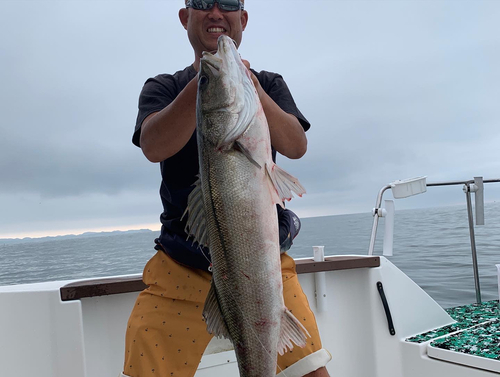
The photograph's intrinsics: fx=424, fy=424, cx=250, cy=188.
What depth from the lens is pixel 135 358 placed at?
237 cm

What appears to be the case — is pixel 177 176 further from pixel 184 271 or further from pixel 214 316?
pixel 214 316

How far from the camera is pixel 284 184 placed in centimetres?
182

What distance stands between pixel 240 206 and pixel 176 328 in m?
1.10

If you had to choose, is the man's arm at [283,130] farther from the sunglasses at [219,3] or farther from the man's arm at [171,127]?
the sunglasses at [219,3]

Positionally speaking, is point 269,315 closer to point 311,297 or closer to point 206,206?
point 206,206

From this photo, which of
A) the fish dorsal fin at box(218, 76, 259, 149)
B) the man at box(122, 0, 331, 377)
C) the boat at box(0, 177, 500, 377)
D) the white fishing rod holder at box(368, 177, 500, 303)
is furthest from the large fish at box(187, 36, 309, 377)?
the white fishing rod holder at box(368, 177, 500, 303)

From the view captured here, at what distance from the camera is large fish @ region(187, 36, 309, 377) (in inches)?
66.8

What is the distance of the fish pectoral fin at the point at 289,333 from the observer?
189cm

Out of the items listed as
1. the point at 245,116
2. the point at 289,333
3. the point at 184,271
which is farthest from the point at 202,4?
the point at 289,333

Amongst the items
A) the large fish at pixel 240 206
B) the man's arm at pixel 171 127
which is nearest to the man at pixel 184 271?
the man's arm at pixel 171 127

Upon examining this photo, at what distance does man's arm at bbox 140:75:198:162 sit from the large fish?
0.15 m

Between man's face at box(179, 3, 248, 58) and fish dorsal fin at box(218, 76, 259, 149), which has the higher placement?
man's face at box(179, 3, 248, 58)

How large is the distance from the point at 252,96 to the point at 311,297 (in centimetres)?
284

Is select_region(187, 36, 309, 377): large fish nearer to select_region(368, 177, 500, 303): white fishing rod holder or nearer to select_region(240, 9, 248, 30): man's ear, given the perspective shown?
select_region(240, 9, 248, 30): man's ear
